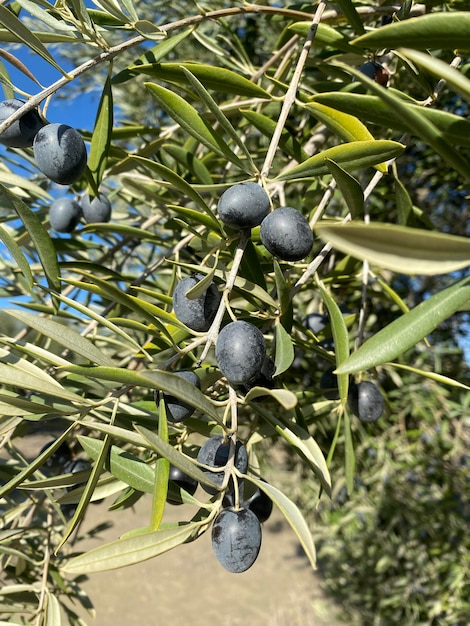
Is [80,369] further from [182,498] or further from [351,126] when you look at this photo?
[351,126]

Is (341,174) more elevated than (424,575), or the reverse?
(341,174)

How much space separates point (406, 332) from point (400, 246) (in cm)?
17

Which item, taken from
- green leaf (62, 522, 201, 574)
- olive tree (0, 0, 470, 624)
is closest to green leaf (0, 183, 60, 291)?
olive tree (0, 0, 470, 624)

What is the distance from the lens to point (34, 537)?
1.18 m

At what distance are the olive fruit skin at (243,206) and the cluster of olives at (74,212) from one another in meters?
0.50

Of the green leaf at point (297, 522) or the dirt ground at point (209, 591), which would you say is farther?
the dirt ground at point (209, 591)

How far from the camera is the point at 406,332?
0.45m

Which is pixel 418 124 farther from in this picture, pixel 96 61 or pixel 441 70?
pixel 96 61

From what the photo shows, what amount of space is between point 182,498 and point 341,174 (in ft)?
1.28

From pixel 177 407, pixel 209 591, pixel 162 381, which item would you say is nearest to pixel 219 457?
pixel 177 407

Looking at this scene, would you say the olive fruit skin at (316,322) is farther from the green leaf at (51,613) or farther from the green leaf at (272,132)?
the green leaf at (51,613)

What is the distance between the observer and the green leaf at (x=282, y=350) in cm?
56

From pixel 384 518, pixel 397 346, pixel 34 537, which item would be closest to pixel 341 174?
pixel 397 346

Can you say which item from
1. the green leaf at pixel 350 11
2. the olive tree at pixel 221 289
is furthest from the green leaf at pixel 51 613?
the green leaf at pixel 350 11
